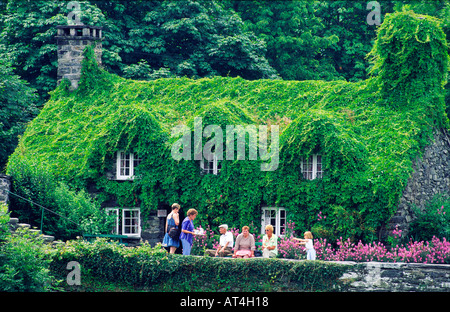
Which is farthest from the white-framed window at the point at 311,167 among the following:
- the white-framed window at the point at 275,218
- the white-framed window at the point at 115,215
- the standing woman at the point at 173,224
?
the white-framed window at the point at 115,215

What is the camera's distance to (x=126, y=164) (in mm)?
31500

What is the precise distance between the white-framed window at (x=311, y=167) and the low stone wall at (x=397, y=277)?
21.4ft

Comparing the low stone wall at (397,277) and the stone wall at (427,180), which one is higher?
the stone wall at (427,180)

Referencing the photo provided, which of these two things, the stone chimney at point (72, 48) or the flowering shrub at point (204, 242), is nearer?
the flowering shrub at point (204, 242)

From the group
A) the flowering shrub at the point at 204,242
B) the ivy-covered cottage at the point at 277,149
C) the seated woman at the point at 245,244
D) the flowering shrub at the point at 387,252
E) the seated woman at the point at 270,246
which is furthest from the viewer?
the ivy-covered cottage at the point at 277,149

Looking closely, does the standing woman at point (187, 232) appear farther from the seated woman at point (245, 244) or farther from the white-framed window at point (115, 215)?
the white-framed window at point (115, 215)

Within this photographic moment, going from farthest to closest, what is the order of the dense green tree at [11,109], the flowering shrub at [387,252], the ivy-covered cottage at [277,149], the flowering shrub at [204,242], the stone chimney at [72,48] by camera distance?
the dense green tree at [11,109] < the stone chimney at [72,48] < the ivy-covered cottage at [277,149] < the flowering shrub at [204,242] < the flowering shrub at [387,252]

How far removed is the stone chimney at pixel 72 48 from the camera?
36219 millimetres

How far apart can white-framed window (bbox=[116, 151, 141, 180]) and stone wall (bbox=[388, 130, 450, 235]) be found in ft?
32.3

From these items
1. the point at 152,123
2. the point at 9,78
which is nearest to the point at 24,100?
the point at 9,78

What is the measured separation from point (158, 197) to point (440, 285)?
11.8m

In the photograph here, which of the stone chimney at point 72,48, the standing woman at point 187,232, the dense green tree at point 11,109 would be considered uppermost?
the stone chimney at point 72,48

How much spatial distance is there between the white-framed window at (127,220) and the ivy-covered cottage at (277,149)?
5cm

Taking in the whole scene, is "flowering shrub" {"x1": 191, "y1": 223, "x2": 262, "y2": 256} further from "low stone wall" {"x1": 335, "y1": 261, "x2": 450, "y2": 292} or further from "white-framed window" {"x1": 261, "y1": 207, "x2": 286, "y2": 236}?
"low stone wall" {"x1": 335, "y1": 261, "x2": 450, "y2": 292}
